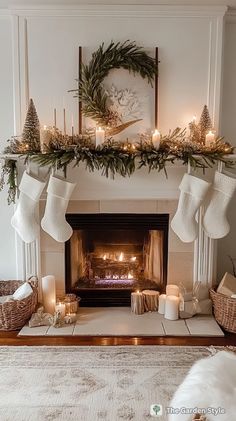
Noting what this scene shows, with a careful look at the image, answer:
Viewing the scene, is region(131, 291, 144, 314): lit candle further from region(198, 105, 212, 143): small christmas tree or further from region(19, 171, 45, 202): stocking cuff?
region(198, 105, 212, 143): small christmas tree

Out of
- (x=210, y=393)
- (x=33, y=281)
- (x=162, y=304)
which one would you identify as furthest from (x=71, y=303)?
(x=210, y=393)

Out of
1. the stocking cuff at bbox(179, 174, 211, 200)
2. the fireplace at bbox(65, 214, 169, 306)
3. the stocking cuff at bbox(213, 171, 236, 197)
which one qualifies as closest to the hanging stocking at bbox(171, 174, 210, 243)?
the stocking cuff at bbox(179, 174, 211, 200)

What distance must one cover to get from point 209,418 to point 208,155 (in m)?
1.83

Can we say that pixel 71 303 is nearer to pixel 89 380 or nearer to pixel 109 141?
pixel 89 380

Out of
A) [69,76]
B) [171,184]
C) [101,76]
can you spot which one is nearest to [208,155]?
[171,184]

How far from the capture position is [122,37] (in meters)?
3.08

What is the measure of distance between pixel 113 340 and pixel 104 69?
182 centimetres

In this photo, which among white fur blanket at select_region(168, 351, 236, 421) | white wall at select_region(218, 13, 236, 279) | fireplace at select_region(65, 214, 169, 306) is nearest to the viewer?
white fur blanket at select_region(168, 351, 236, 421)

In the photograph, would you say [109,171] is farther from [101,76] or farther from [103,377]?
[103,377]

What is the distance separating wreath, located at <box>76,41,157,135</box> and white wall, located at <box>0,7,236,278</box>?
8 centimetres

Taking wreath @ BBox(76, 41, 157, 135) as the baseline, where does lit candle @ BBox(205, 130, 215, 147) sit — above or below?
below

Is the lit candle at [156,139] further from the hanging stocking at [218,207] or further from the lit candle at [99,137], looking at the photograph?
the hanging stocking at [218,207]

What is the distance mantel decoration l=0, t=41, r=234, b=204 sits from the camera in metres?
2.95

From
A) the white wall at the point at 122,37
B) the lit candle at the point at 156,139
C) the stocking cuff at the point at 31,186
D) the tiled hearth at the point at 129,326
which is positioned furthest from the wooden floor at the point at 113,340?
the lit candle at the point at 156,139
